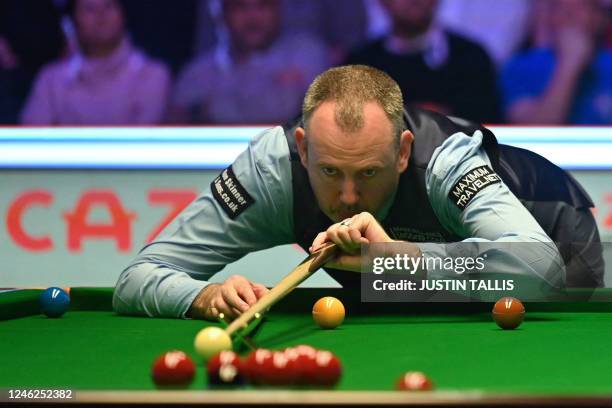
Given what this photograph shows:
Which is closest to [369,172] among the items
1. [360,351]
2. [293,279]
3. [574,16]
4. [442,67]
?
[293,279]

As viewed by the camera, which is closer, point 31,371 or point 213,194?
point 31,371

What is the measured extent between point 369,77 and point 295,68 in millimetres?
3055

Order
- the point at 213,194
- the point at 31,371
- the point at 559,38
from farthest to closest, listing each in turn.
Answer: the point at 559,38
the point at 213,194
the point at 31,371

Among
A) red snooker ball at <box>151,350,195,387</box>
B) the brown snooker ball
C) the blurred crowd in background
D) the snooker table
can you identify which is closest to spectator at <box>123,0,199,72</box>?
the blurred crowd in background

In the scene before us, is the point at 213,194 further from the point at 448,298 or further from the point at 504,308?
the point at 504,308

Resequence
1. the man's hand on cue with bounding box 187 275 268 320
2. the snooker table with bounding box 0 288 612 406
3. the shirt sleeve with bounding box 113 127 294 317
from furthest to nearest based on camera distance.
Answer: the shirt sleeve with bounding box 113 127 294 317
the man's hand on cue with bounding box 187 275 268 320
the snooker table with bounding box 0 288 612 406

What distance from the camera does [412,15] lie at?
6.04 meters

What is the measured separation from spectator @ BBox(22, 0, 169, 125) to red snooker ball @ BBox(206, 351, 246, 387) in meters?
4.47

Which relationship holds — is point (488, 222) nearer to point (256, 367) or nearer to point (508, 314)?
point (508, 314)

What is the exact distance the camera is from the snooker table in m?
1.52

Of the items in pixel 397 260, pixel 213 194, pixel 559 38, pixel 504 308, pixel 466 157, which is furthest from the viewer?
pixel 559 38

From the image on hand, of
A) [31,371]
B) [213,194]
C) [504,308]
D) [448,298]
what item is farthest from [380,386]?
[213,194]

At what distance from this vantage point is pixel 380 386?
5.86 ft

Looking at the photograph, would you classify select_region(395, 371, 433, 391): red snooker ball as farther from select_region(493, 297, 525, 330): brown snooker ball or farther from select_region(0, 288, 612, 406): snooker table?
select_region(493, 297, 525, 330): brown snooker ball
